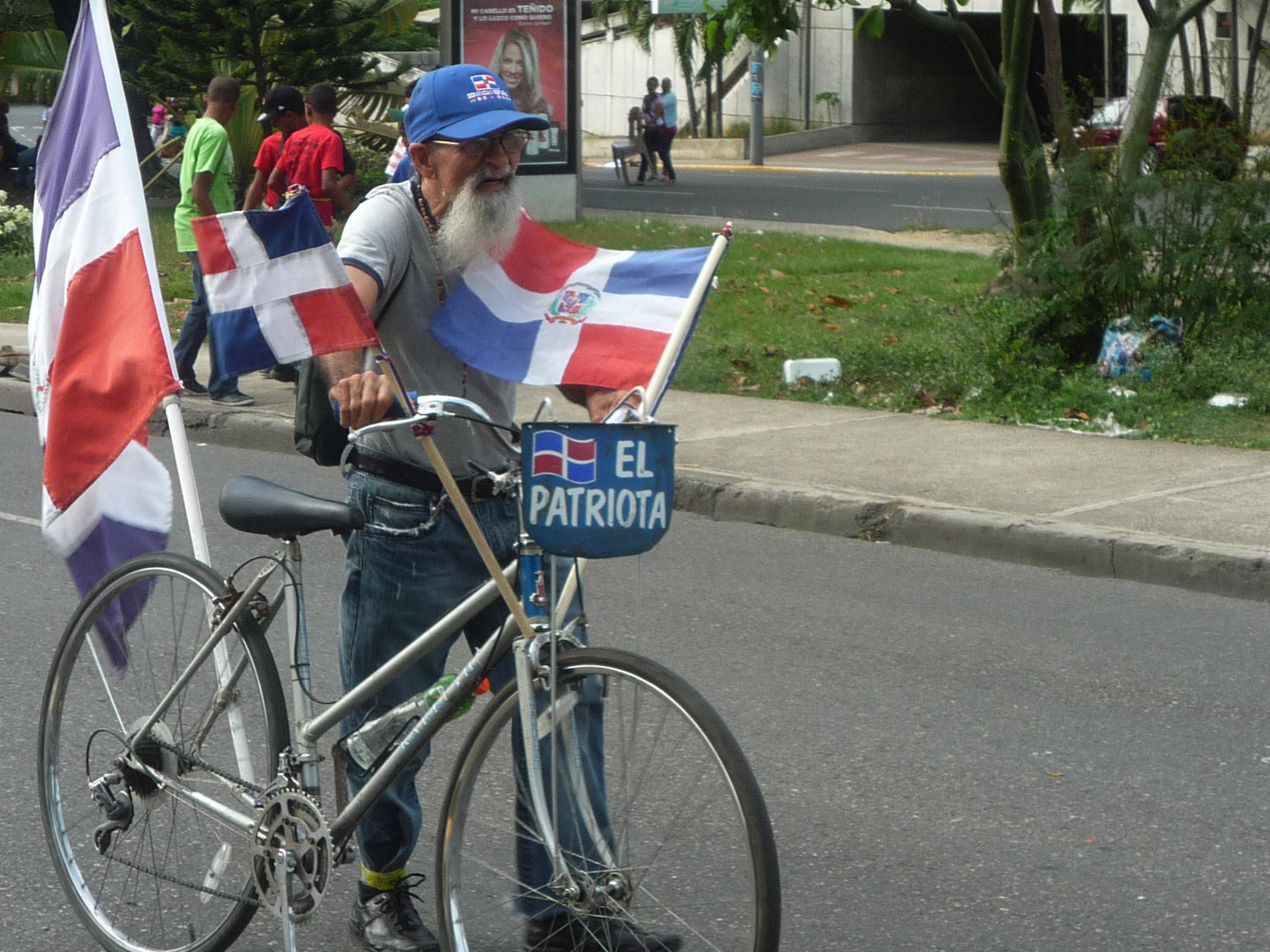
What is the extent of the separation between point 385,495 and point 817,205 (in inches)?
831

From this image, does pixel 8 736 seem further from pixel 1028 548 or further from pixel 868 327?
pixel 868 327

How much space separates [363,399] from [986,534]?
4.64 m

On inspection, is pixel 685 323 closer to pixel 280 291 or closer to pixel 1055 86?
pixel 280 291

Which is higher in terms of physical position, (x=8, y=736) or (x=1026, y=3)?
(x=1026, y=3)

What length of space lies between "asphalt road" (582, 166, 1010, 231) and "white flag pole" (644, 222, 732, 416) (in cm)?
1605

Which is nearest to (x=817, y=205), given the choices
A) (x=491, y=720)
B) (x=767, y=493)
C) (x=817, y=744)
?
(x=767, y=493)

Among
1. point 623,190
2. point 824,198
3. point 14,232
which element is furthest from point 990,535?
point 623,190

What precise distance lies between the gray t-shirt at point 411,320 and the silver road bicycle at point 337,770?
233 mm

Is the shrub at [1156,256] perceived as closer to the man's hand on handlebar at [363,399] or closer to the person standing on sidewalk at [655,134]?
the man's hand on handlebar at [363,399]

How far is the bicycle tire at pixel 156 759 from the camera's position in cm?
332

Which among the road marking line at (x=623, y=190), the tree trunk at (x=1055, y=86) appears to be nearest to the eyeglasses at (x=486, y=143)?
the tree trunk at (x=1055, y=86)

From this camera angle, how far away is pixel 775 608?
6340mm

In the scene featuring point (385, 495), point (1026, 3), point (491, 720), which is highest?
point (1026, 3)

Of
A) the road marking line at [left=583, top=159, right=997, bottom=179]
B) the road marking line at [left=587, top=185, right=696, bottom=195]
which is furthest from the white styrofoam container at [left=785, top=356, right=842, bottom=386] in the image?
the road marking line at [left=583, top=159, right=997, bottom=179]
